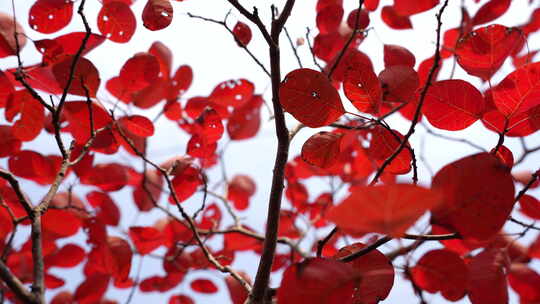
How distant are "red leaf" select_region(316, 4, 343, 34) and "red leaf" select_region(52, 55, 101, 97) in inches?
22.8

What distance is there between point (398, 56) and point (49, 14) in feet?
2.54

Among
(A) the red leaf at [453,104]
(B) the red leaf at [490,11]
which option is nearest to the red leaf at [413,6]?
(A) the red leaf at [453,104]

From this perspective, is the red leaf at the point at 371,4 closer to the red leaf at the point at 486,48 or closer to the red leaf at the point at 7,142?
the red leaf at the point at 486,48

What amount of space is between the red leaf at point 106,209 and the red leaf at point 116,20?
0.67 metres

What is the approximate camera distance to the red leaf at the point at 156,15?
0.76 metres

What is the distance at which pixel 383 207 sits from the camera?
1.19ft

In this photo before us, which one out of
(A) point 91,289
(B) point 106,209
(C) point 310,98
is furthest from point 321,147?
(A) point 91,289

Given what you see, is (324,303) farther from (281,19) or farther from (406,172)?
(281,19)

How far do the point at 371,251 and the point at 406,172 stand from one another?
197 mm

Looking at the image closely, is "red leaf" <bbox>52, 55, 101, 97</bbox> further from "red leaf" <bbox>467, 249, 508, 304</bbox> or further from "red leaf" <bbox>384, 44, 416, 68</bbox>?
"red leaf" <bbox>467, 249, 508, 304</bbox>

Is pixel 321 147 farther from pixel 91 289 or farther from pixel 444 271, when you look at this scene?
pixel 91 289

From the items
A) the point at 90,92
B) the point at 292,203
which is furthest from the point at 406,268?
the point at 292,203

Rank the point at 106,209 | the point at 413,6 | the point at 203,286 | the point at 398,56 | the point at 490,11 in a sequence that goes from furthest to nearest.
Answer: the point at 203,286
the point at 106,209
the point at 490,11
the point at 398,56
the point at 413,6

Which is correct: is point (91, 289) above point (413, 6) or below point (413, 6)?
below
